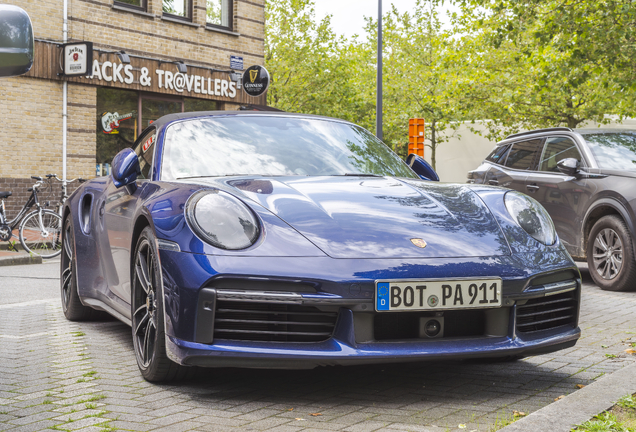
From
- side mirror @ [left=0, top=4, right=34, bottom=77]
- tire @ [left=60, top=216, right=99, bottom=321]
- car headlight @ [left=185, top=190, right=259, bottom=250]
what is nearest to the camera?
side mirror @ [left=0, top=4, right=34, bottom=77]

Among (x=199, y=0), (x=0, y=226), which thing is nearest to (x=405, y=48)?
(x=199, y=0)

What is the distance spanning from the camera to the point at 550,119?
2381cm

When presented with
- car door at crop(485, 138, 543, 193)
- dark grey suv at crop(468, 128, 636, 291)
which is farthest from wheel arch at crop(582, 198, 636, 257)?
car door at crop(485, 138, 543, 193)

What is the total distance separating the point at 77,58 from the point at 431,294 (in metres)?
13.7

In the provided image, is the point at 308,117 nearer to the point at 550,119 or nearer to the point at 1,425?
the point at 1,425

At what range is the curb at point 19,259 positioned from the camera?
1071 centimetres

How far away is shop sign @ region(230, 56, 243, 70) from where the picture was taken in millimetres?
19875

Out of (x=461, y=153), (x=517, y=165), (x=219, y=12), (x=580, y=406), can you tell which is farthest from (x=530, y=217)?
(x=461, y=153)

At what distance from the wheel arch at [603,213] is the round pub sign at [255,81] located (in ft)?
39.9

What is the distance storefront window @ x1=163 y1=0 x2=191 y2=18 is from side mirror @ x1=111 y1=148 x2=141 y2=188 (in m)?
15.0

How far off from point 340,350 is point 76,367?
1727mm

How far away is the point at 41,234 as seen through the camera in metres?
12.0

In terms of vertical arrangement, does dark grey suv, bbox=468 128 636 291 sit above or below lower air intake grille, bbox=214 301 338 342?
above

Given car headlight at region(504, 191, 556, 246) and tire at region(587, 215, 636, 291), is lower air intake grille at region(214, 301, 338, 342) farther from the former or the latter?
tire at region(587, 215, 636, 291)
